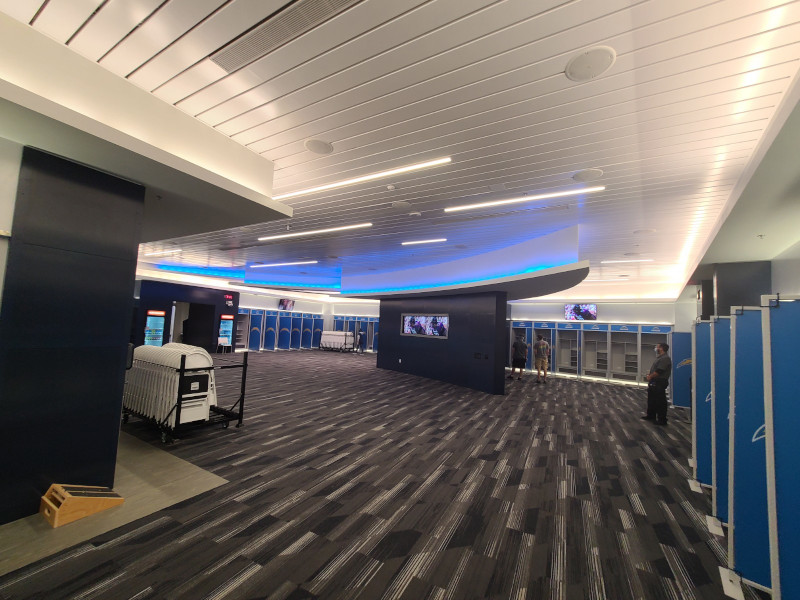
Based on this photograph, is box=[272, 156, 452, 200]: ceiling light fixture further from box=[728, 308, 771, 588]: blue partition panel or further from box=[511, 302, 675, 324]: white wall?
box=[511, 302, 675, 324]: white wall

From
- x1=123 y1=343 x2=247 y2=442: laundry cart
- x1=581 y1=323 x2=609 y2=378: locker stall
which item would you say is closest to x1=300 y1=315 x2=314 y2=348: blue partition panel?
x1=581 y1=323 x2=609 y2=378: locker stall

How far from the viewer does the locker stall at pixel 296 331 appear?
1861 cm

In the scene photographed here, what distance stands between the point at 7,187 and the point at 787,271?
882 cm

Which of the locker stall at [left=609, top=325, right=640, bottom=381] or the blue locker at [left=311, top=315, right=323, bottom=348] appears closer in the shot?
the locker stall at [left=609, top=325, right=640, bottom=381]

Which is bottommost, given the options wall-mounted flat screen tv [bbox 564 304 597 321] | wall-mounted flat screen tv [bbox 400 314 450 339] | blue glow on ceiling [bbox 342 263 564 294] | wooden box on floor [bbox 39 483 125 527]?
wooden box on floor [bbox 39 483 125 527]

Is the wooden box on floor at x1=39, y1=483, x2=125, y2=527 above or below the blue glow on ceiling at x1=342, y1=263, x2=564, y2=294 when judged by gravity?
below

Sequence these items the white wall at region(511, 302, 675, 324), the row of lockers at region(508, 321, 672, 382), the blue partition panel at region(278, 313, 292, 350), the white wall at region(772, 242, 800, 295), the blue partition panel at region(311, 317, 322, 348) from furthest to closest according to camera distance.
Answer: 1. the blue partition panel at region(311, 317, 322, 348)
2. the blue partition panel at region(278, 313, 292, 350)
3. the row of lockers at region(508, 321, 672, 382)
4. the white wall at region(511, 302, 675, 324)
5. the white wall at region(772, 242, 800, 295)

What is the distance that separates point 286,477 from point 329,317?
1772cm

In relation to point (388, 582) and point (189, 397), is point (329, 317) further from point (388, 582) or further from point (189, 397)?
point (388, 582)

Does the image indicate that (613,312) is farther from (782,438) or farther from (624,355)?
(782,438)

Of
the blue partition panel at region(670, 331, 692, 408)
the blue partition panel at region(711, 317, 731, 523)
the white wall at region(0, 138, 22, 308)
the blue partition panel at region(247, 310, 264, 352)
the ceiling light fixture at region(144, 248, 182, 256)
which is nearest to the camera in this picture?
the white wall at region(0, 138, 22, 308)

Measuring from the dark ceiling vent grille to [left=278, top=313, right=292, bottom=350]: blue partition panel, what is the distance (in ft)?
54.7

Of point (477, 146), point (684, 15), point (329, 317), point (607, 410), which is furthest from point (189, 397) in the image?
point (329, 317)

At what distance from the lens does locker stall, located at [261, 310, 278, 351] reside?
1736cm
